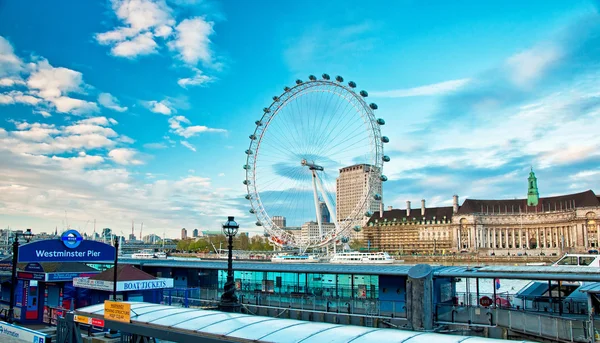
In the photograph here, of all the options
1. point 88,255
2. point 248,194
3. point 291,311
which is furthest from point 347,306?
point 248,194

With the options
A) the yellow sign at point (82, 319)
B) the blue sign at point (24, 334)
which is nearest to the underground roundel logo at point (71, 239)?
the blue sign at point (24, 334)

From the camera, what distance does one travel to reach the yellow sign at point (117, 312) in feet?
45.2

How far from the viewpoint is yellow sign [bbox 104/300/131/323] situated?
45.2 ft

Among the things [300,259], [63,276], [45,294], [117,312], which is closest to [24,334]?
[117,312]

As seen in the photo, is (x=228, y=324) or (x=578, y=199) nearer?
(x=228, y=324)

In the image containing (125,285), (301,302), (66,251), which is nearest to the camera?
(125,285)

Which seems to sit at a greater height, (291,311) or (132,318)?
(132,318)

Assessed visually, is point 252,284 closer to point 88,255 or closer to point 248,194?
point 88,255

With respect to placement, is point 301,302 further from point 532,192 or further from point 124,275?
point 532,192

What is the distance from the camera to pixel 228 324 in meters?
12.3

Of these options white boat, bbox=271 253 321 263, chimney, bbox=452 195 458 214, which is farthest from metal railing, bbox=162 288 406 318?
chimney, bbox=452 195 458 214

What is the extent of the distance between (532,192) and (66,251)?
596ft

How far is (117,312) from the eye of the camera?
1417cm

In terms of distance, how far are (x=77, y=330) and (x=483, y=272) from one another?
59.0ft
